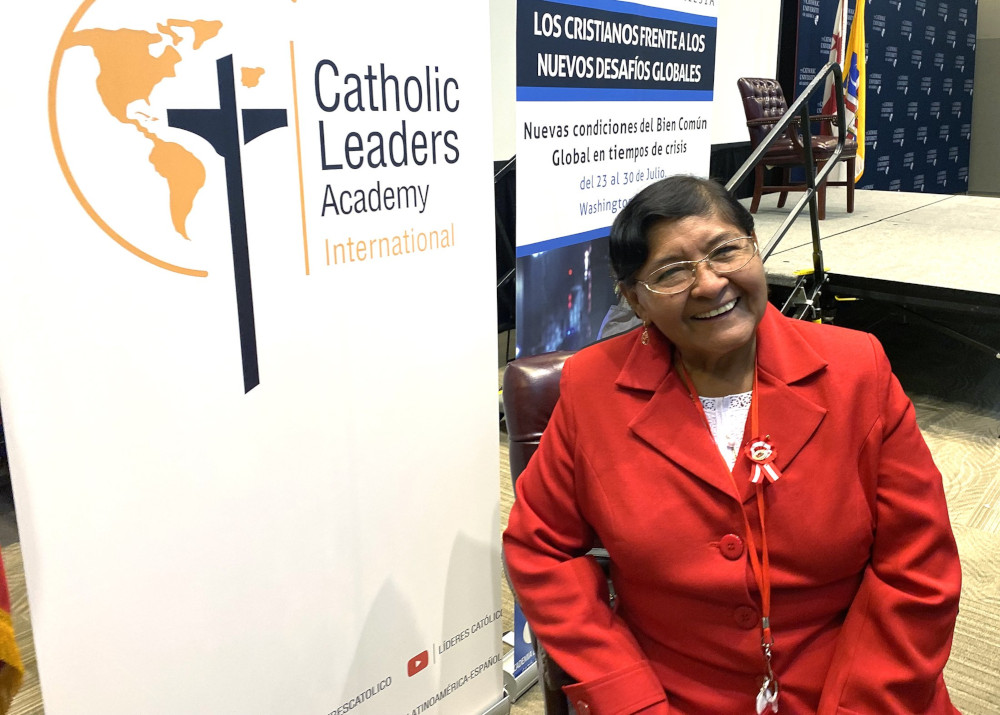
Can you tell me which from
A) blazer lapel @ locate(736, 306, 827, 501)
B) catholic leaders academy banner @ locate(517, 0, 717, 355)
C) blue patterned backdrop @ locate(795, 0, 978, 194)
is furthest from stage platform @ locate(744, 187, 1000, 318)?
blazer lapel @ locate(736, 306, 827, 501)

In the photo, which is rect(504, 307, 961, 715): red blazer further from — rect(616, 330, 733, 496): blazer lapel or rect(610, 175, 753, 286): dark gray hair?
rect(610, 175, 753, 286): dark gray hair

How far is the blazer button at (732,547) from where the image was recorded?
48.2 inches

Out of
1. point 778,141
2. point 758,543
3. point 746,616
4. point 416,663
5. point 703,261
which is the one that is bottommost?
point 416,663

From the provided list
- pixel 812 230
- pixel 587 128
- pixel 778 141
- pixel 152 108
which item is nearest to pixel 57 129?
pixel 152 108

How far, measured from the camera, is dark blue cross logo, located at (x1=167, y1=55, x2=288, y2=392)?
1158 millimetres

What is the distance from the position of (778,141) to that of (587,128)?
4203 mm

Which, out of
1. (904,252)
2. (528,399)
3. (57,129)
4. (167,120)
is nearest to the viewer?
(57,129)

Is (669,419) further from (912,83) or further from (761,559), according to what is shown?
(912,83)

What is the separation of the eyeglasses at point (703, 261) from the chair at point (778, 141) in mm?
4237

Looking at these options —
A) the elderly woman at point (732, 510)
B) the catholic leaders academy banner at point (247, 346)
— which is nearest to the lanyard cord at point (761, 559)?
the elderly woman at point (732, 510)

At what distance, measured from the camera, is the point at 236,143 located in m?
1.20

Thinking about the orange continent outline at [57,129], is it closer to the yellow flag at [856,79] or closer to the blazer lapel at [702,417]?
the blazer lapel at [702,417]

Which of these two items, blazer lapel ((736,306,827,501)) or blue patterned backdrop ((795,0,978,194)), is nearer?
blazer lapel ((736,306,827,501))

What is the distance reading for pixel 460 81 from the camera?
1.53 m
